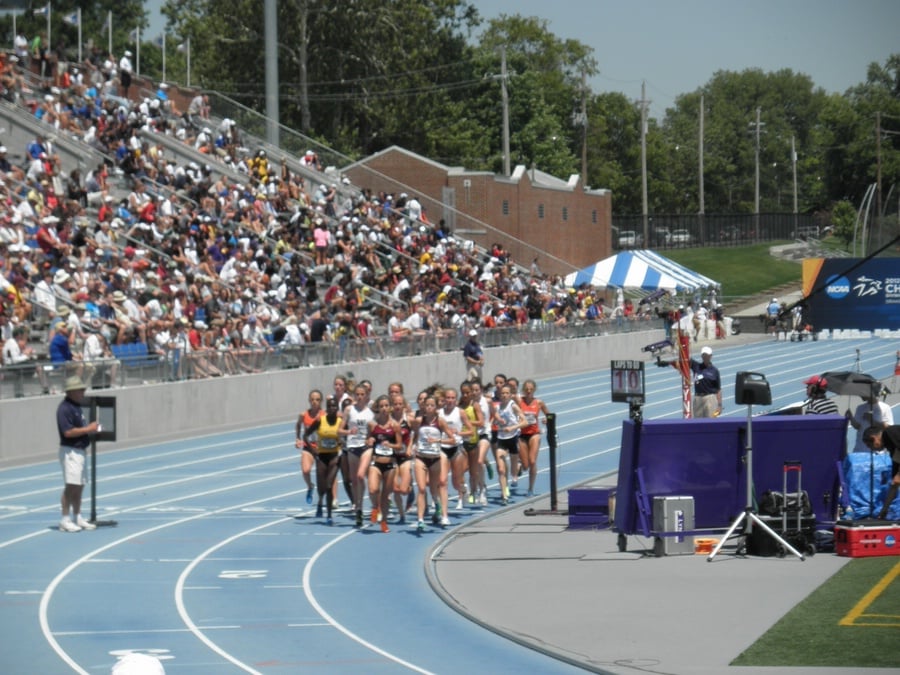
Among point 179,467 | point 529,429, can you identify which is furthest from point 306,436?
point 179,467

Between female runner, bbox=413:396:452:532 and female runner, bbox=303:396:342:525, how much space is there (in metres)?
1.11

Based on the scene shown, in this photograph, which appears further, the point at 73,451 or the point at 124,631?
the point at 73,451

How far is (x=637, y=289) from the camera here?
60750mm

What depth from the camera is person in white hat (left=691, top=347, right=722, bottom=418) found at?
2559cm

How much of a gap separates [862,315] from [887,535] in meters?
12.2

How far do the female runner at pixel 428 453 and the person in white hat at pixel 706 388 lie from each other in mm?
6419

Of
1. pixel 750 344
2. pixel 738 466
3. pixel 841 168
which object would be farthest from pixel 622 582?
pixel 841 168

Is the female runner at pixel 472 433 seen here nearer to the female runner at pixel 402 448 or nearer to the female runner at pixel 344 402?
the female runner at pixel 402 448

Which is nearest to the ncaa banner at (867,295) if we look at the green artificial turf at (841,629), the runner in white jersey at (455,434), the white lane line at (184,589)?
the runner in white jersey at (455,434)

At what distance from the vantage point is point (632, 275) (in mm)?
55938

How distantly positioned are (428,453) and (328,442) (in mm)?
1405

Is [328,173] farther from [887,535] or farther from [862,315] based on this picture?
[887,535]

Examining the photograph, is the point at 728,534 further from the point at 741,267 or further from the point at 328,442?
the point at 741,267

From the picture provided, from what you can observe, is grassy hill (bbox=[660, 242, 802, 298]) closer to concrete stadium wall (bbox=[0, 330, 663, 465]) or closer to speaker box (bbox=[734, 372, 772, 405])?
concrete stadium wall (bbox=[0, 330, 663, 465])
